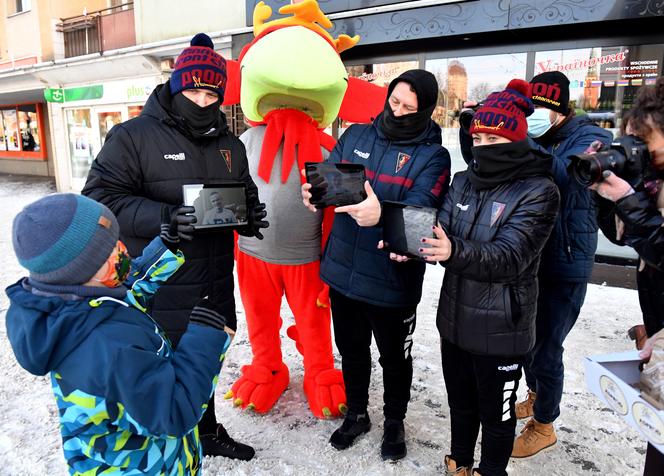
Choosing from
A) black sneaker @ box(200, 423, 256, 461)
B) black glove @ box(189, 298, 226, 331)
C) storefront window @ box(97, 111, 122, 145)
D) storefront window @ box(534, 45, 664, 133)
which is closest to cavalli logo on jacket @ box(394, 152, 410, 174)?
black glove @ box(189, 298, 226, 331)

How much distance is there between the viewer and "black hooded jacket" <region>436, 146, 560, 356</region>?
1.72 meters

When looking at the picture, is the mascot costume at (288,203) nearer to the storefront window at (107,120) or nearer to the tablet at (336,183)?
the tablet at (336,183)

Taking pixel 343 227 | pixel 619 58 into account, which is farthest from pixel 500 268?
pixel 619 58

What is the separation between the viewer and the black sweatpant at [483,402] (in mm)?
A: 1894

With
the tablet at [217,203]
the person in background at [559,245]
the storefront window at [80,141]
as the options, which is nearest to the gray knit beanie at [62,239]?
the tablet at [217,203]

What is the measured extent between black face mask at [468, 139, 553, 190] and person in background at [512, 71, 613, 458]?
→ 18.1 inches

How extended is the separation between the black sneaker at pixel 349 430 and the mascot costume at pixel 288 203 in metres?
0.21

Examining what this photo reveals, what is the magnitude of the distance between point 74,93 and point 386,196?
12.0 meters

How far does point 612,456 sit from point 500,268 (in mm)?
1476

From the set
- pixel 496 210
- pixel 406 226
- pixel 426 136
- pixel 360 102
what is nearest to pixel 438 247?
pixel 406 226

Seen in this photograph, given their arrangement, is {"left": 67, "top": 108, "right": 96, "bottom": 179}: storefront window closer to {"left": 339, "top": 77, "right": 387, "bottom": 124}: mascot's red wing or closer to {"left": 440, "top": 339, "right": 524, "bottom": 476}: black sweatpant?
{"left": 339, "top": 77, "right": 387, "bottom": 124}: mascot's red wing

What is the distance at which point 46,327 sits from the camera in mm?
1101

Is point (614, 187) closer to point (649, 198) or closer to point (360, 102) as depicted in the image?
point (649, 198)

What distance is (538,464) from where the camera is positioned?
2.36 meters
